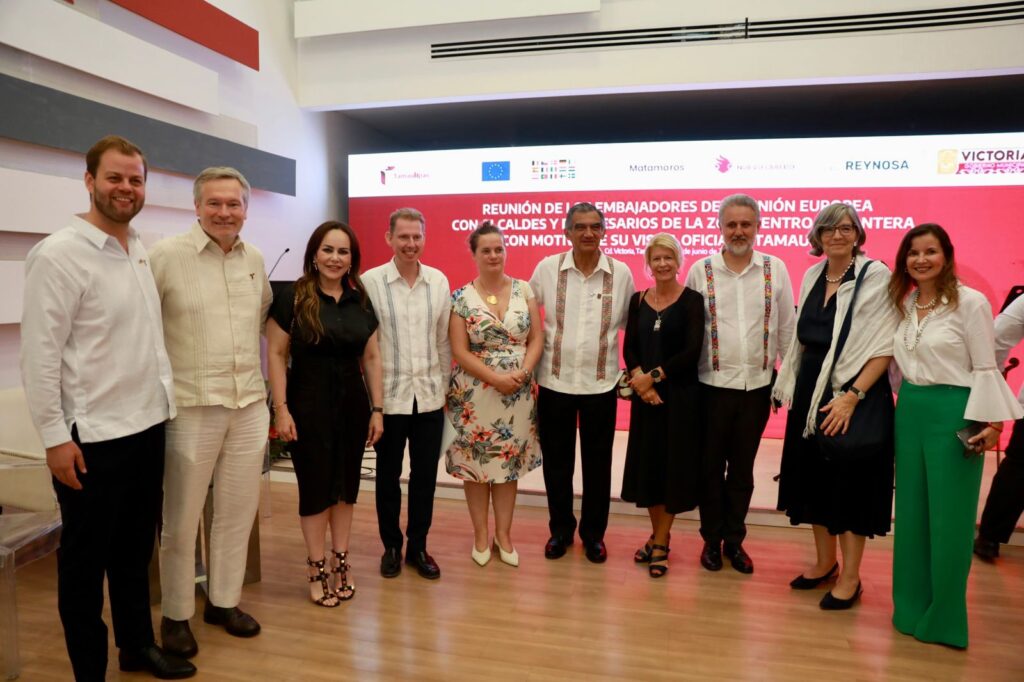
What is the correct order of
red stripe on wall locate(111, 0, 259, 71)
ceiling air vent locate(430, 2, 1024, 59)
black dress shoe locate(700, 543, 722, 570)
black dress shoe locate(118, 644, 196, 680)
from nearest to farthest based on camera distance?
black dress shoe locate(118, 644, 196, 680) → black dress shoe locate(700, 543, 722, 570) → red stripe on wall locate(111, 0, 259, 71) → ceiling air vent locate(430, 2, 1024, 59)

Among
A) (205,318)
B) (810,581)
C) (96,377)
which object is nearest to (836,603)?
(810,581)

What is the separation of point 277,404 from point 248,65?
3636mm

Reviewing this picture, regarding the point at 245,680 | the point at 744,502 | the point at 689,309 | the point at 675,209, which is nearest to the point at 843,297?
the point at 689,309

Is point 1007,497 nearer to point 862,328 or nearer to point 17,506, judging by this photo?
point 862,328

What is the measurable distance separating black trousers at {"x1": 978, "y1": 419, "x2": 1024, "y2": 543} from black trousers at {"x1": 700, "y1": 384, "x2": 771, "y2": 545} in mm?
1315

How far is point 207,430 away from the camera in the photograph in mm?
2309

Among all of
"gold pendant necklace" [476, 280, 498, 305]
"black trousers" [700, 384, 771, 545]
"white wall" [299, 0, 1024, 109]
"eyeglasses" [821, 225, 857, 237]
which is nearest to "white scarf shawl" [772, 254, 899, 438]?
"eyeglasses" [821, 225, 857, 237]

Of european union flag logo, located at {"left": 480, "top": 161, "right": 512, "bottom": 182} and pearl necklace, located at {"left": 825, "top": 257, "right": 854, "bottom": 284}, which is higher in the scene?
european union flag logo, located at {"left": 480, "top": 161, "right": 512, "bottom": 182}

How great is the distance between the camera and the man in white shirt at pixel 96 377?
6.09 ft

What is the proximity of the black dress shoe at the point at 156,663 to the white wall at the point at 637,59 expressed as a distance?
457 cm

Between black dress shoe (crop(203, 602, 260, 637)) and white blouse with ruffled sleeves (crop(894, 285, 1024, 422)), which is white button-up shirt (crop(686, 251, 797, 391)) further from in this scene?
black dress shoe (crop(203, 602, 260, 637))

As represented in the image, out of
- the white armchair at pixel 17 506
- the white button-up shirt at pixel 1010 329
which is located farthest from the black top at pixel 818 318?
the white armchair at pixel 17 506

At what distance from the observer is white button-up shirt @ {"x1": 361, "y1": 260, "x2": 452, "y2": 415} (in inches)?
115

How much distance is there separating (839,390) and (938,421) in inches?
13.8
